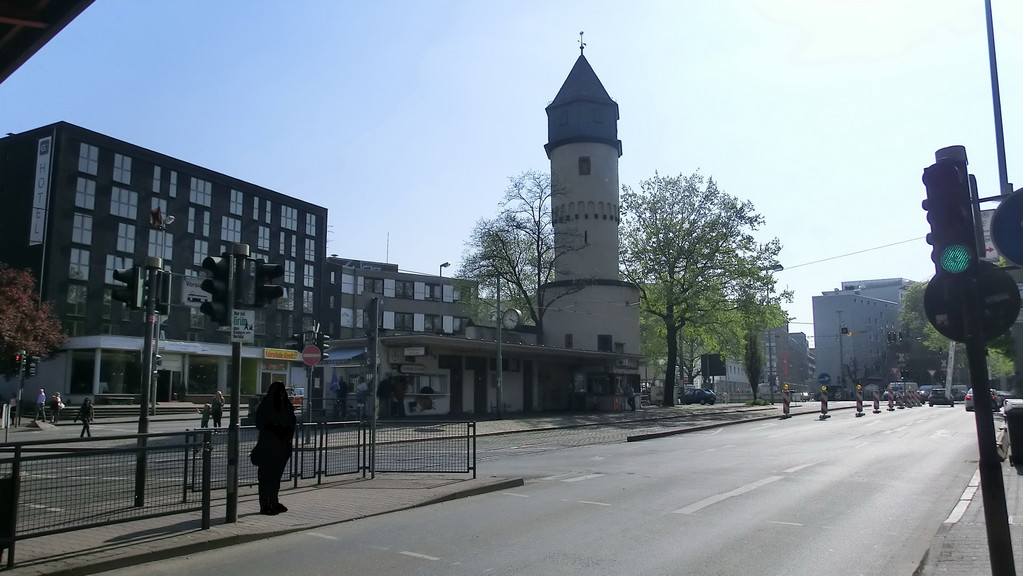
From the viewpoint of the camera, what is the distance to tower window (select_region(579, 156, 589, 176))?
5247cm

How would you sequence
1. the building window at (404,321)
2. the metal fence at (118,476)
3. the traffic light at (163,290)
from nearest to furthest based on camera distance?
the metal fence at (118,476) < the traffic light at (163,290) < the building window at (404,321)

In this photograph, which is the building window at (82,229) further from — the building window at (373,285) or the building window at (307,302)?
the building window at (373,285)

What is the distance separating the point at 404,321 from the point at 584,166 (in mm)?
36268

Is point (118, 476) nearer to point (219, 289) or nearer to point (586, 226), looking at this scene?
point (219, 289)

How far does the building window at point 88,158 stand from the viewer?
5234 cm

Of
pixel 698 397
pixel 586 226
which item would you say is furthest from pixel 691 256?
pixel 698 397

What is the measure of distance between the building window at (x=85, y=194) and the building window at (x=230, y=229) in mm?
11280

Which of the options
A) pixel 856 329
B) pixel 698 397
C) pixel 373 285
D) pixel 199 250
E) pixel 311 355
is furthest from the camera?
pixel 856 329

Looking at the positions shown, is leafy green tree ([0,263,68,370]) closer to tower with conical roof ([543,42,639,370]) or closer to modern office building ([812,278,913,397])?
tower with conical roof ([543,42,639,370])

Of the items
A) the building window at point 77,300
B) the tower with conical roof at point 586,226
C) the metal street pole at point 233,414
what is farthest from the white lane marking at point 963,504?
the building window at point 77,300

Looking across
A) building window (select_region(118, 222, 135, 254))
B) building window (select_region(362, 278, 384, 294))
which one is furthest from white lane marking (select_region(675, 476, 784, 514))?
building window (select_region(362, 278, 384, 294))

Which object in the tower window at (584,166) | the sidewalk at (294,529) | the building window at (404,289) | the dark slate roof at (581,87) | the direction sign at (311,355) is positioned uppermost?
the dark slate roof at (581,87)

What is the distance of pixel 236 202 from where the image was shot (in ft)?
212

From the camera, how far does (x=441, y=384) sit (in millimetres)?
34250
